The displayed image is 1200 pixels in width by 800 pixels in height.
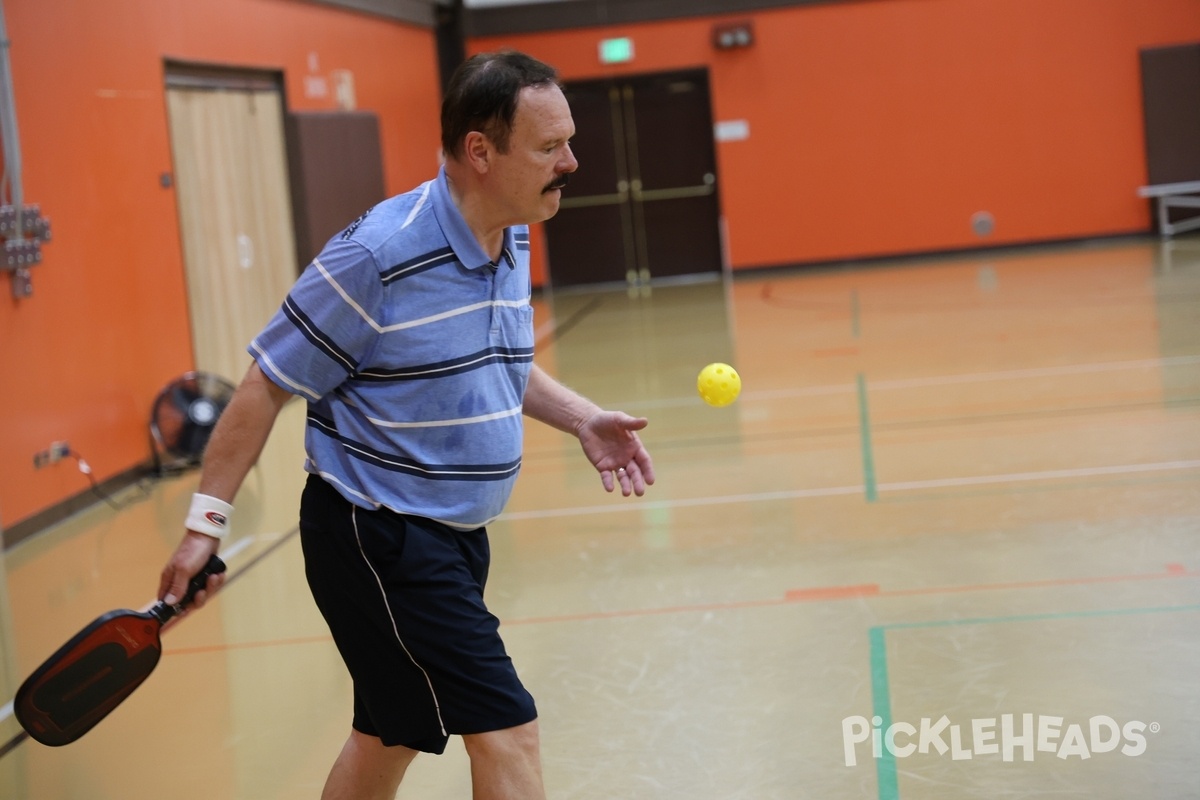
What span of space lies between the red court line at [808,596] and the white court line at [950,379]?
3.93m

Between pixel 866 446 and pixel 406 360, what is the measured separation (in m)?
4.98

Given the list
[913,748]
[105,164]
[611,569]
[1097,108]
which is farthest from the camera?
[1097,108]

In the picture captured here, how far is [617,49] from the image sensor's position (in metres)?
16.7

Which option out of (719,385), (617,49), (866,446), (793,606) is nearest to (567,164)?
(719,385)

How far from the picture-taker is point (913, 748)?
338cm

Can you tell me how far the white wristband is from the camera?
2326 mm

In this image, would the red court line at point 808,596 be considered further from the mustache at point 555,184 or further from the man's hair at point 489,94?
the man's hair at point 489,94

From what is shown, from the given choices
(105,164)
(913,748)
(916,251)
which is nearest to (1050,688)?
(913,748)

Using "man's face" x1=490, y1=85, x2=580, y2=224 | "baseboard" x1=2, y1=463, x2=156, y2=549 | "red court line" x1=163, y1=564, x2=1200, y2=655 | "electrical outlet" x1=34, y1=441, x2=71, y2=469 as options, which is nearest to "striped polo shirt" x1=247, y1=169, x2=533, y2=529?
"man's face" x1=490, y1=85, x2=580, y2=224

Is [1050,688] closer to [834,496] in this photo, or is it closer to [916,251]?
[834,496]

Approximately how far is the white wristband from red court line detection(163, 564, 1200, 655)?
2434 mm

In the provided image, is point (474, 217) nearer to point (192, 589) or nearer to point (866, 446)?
point (192, 589)

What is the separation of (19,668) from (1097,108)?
1482 centimetres

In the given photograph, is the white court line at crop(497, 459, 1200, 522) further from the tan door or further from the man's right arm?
the tan door
